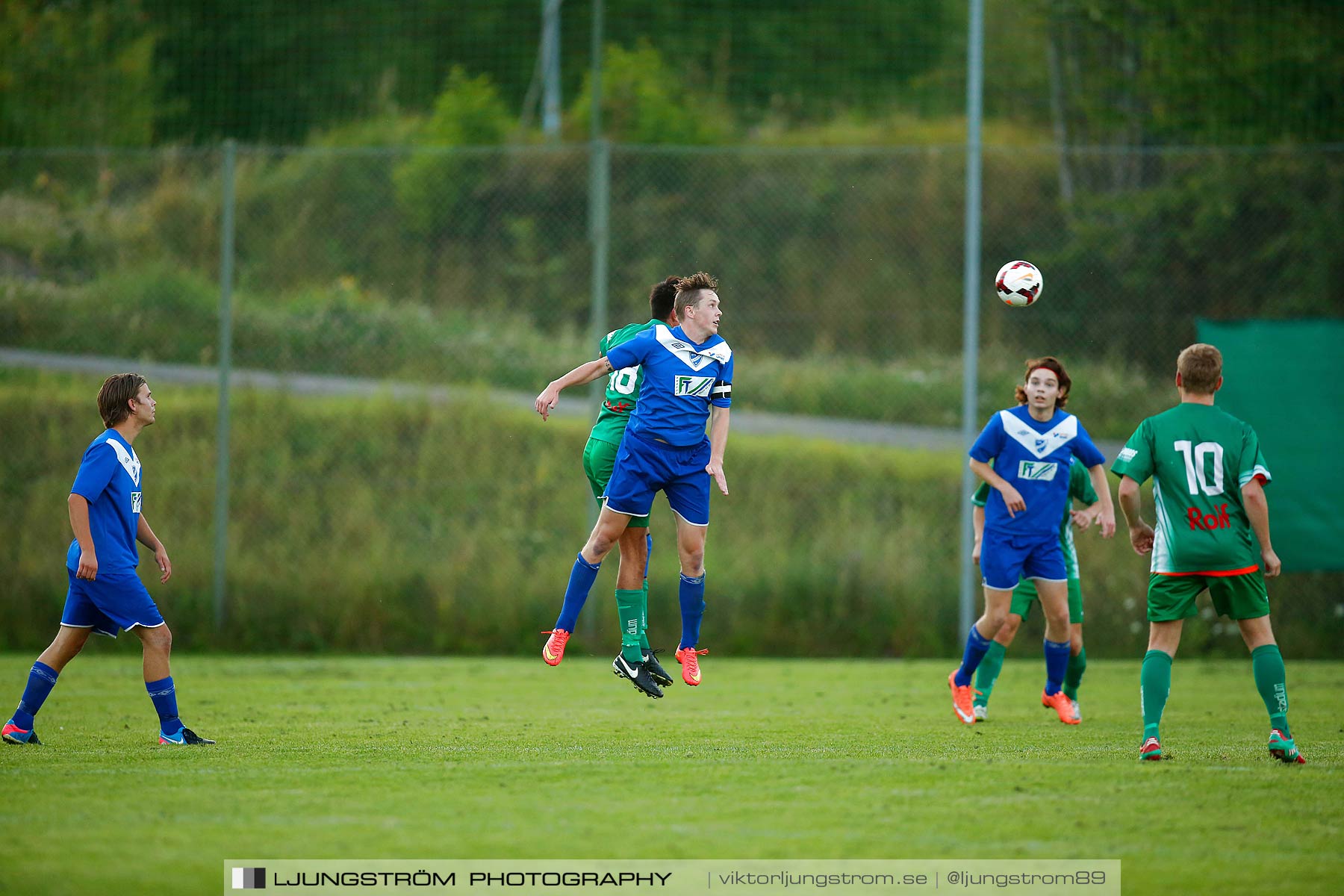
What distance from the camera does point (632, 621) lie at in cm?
799

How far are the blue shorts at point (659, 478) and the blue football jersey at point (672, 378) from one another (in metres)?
0.07

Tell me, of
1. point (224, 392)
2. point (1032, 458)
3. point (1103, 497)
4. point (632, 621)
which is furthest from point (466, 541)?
point (1103, 497)

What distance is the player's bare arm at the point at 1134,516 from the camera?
6586 mm

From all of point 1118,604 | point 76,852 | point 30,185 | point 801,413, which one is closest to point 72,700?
point 76,852

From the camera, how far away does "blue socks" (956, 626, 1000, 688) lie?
8312 millimetres

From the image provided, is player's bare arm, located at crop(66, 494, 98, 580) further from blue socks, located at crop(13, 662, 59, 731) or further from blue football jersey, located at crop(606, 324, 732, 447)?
blue football jersey, located at crop(606, 324, 732, 447)

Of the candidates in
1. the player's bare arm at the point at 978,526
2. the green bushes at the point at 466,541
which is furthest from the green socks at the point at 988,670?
the green bushes at the point at 466,541

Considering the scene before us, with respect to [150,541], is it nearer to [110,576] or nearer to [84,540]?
[110,576]

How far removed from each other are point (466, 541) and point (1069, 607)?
645 cm

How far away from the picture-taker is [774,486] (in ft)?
44.3

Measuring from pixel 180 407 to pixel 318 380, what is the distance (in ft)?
4.55

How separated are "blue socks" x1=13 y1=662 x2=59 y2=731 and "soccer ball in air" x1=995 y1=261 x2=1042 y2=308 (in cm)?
624

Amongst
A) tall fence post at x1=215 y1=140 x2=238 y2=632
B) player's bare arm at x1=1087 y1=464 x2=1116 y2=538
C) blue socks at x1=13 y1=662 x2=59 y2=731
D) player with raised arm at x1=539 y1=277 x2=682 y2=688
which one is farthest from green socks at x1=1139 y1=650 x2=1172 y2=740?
tall fence post at x1=215 y1=140 x2=238 y2=632

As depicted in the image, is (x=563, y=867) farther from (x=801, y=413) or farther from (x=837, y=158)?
(x=837, y=158)
